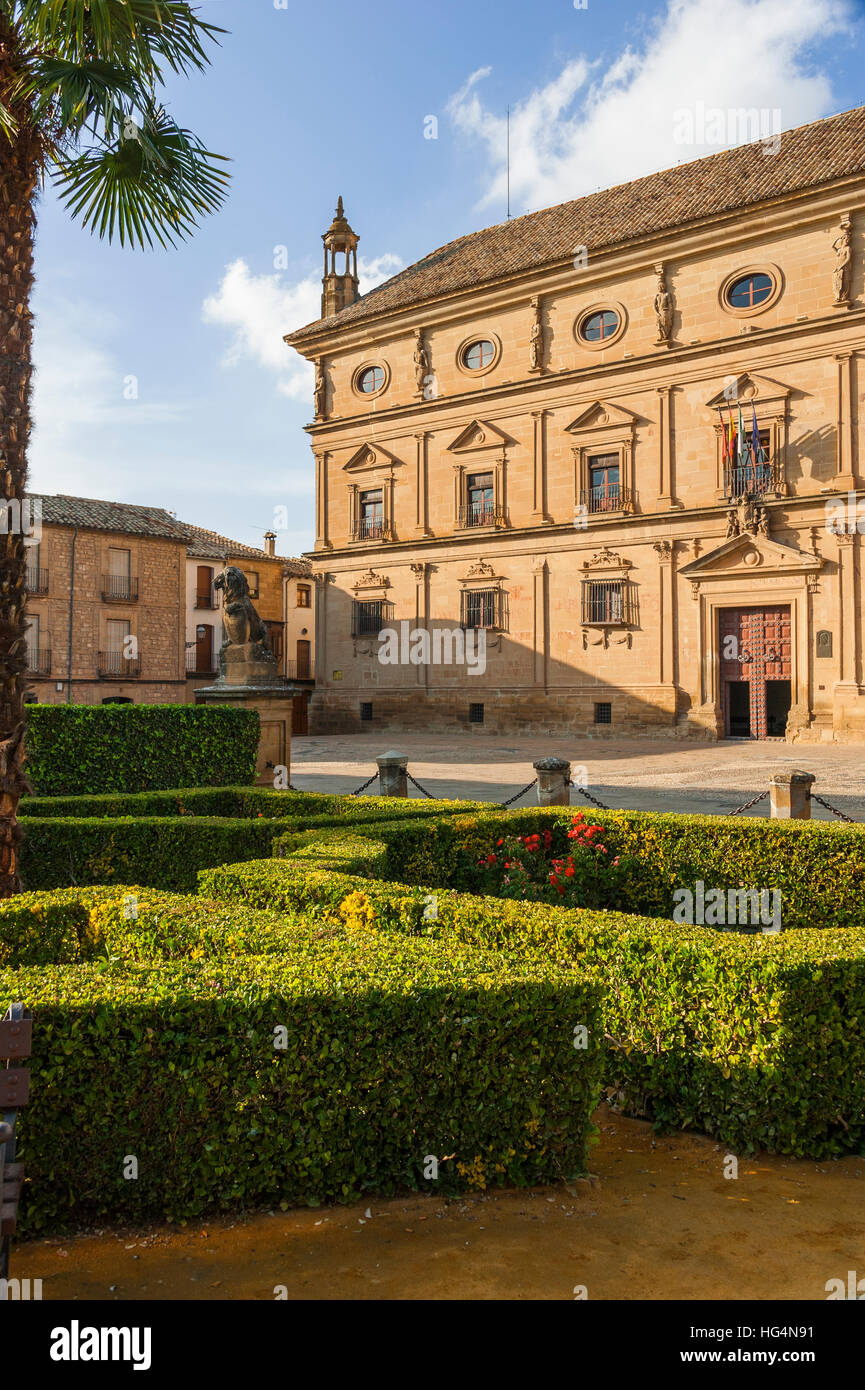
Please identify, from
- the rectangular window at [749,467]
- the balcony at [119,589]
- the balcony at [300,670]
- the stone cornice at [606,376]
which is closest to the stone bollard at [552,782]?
the rectangular window at [749,467]

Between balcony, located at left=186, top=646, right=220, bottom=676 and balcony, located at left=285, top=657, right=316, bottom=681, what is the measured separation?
17.5 feet

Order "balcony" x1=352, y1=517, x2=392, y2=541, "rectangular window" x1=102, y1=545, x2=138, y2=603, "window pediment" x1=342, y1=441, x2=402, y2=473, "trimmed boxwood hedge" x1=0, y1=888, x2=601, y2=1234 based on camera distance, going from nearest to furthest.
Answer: "trimmed boxwood hedge" x1=0, y1=888, x2=601, y2=1234
"window pediment" x1=342, y1=441, x2=402, y2=473
"balcony" x1=352, y1=517, x2=392, y2=541
"rectangular window" x1=102, y1=545, x2=138, y2=603

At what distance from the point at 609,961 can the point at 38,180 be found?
6425mm

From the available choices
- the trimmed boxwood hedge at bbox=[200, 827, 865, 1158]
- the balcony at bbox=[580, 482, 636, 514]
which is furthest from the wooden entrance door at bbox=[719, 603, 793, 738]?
the trimmed boxwood hedge at bbox=[200, 827, 865, 1158]

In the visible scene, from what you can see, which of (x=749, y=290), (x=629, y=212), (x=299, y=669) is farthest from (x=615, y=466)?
(x=299, y=669)

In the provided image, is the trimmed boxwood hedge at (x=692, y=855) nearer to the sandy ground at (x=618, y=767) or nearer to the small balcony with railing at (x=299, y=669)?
the sandy ground at (x=618, y=767)

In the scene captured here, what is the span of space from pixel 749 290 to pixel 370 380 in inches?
529

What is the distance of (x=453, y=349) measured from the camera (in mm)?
30688

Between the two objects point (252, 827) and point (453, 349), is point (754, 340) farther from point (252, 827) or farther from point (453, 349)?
point (252, 827)

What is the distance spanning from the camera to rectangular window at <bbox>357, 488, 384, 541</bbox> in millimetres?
32594

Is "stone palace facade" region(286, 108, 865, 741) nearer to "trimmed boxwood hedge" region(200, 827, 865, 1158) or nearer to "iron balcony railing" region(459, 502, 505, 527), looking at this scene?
"iron balcony railing" region(459, 502, 505, 527)

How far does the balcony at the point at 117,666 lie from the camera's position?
34.6m

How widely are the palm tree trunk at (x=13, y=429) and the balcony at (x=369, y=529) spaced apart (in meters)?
26.1

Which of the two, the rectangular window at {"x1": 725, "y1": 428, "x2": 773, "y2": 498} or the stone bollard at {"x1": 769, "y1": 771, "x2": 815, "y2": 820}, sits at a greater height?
the rectangular window at {"x1": 725, "y1": 428, "x2": 773, "y2": 498}
